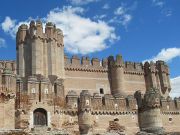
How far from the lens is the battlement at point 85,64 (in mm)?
45375

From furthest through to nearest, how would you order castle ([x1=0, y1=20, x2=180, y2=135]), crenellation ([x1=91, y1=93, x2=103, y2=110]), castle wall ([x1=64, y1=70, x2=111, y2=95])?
castle wall ([x1=64, y1=70, x2=111, y2=95]) < crenellation ([x1=91, y1=93, x2=103, y2=110]) < castle ([x1=0, y1=20, x2=180, y2=135])

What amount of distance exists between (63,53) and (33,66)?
507 cm

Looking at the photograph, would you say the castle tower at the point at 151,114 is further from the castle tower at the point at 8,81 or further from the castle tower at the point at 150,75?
the castle tower at the point at 8,81

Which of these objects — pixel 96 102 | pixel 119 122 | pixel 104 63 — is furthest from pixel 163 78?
pixel 96 102

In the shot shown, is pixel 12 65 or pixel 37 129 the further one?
pixel 12 65

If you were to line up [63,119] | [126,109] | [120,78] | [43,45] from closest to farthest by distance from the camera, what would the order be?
[63,119] → [126,109] → [43,45] → [120,78]

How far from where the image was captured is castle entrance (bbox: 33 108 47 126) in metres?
31.4

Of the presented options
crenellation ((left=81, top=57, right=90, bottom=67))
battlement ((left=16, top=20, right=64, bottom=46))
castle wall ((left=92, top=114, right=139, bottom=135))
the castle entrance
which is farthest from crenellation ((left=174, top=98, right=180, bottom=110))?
the castle entrance

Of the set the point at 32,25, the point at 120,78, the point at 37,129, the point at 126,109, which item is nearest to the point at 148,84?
the point at 120,78

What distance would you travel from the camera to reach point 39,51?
4150 cm

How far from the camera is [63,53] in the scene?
1747 inches

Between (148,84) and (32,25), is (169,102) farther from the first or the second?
(32,25)

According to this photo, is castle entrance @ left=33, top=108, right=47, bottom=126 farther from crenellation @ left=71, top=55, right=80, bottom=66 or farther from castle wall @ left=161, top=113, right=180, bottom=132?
crenellation @ left=71, top=55, right=80, bottom=66

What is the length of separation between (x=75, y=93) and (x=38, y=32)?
35.8 ft
